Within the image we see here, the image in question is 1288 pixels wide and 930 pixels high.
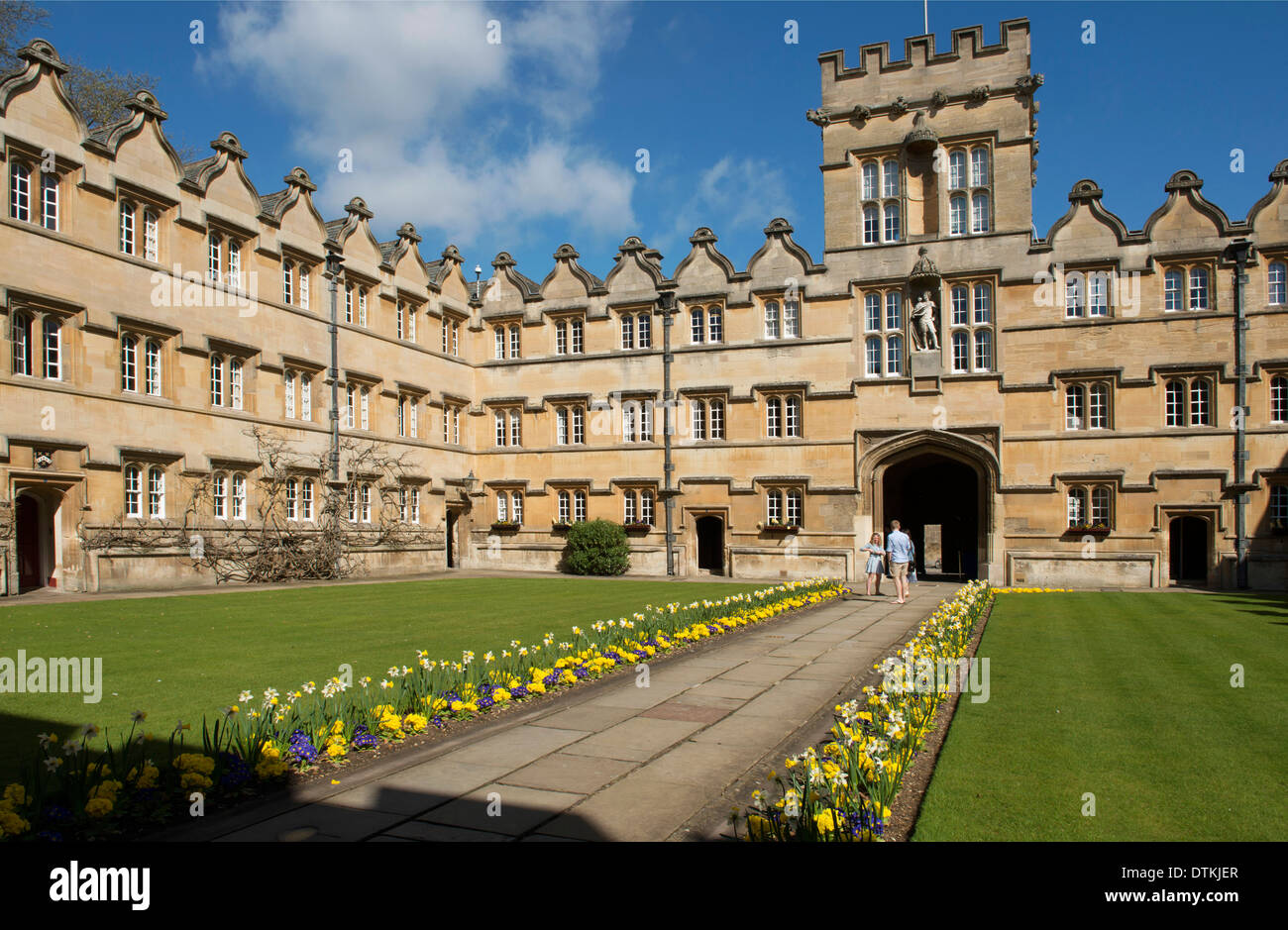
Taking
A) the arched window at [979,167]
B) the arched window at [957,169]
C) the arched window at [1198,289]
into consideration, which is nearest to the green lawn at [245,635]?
the arched window at [957,169]

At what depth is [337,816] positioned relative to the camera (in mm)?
5578

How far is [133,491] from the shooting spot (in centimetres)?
2442

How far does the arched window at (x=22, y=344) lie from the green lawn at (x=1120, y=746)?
872 inches

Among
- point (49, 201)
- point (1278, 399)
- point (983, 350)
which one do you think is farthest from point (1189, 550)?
point (49, 201)

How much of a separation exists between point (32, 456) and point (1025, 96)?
31.6 m

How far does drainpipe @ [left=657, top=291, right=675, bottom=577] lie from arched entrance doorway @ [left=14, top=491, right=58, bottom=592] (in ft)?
64.0

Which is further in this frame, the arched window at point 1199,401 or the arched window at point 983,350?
the arched window at point 983,350

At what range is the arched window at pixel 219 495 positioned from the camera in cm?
2639

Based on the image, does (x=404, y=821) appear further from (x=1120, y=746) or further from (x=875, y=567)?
(x=875, y=567)

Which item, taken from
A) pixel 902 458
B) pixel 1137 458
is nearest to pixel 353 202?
pixel 902 458

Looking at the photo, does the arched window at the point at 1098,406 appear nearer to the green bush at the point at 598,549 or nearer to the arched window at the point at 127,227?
the green bush at the point at 598,549

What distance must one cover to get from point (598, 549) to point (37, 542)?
Answer: 1774 centimetres
